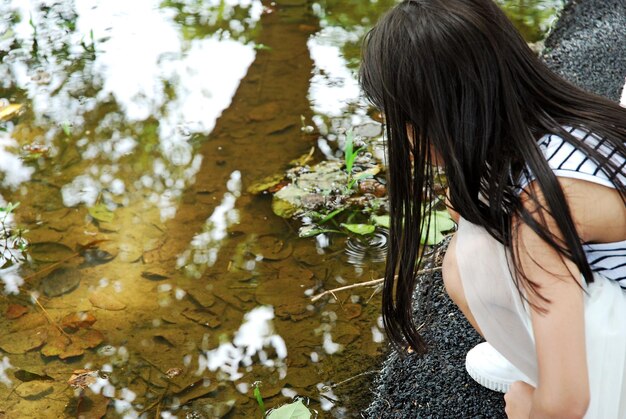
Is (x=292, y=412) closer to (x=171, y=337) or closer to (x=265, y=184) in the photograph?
(x=171, y=337)

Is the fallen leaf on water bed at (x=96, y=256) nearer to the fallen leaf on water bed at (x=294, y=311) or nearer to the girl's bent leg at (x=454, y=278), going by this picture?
the fallen leaf on water bed at (x=294, y=311)

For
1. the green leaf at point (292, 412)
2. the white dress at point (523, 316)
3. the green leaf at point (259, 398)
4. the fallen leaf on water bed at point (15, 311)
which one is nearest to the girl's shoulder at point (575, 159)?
the white dress at point (523, 316)

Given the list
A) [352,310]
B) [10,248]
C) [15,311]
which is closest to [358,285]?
[352,310]

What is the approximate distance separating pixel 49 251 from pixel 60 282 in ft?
0.54

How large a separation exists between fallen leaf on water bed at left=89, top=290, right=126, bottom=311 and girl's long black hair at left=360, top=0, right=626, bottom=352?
1.30 m

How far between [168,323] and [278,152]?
3.20 feet

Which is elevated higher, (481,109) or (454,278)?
(481,109)

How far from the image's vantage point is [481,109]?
1.34 m

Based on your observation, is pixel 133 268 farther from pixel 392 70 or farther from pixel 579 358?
pixel 579 358

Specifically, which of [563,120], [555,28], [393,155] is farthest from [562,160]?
[555,28]

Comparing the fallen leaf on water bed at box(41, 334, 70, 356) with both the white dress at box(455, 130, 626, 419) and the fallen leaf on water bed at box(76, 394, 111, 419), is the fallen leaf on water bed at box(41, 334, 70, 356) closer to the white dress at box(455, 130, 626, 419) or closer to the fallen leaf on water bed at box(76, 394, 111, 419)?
the fallen leaf on water bed at box(76, 394, 111, 419)

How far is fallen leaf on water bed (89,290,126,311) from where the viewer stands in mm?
2369

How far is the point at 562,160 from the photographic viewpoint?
133 cm

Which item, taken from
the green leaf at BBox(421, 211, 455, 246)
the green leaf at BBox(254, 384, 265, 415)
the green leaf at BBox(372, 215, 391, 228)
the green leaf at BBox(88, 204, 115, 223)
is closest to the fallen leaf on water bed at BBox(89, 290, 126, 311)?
the green leaf at BBox(88, 204, 115, 223)
